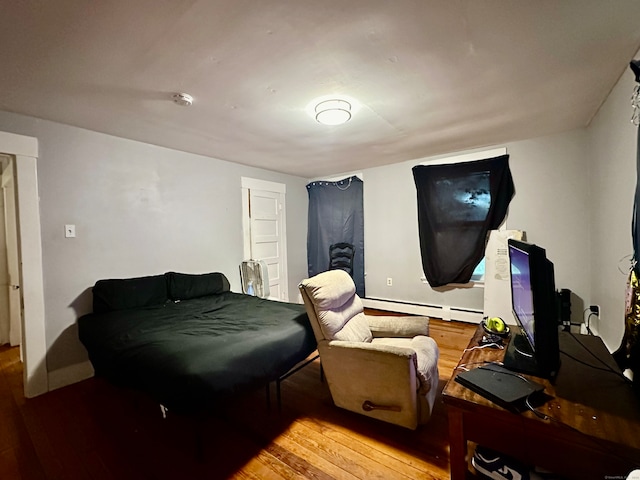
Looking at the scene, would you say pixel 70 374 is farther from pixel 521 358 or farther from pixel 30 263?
pixel 521 358

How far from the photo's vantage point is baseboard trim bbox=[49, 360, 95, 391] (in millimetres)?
2495

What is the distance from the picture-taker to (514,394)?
111 cm

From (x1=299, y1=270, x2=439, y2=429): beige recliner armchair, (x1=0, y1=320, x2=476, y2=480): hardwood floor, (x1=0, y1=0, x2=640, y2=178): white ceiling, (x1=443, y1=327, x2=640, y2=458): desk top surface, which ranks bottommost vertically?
(x1=0, y1=320, x2=476, y2=480): hardwood floor

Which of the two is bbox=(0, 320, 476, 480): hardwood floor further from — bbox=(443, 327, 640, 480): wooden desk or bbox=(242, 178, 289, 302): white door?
bbox=(242, 178, 289, 302): white door

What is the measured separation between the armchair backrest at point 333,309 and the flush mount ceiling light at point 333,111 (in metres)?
1.31

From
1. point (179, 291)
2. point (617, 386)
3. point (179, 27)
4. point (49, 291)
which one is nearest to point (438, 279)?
point (617, 386)

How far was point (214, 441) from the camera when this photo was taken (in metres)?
1.77

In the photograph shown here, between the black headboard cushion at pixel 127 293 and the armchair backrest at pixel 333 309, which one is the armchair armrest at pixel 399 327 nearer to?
the armchair backrest at pixel 333 309

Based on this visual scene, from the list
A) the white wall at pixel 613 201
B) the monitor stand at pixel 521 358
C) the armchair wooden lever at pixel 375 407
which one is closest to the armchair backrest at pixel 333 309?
the armchair wooden lever at pixel 375 407

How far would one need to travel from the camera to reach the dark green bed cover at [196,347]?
153 centimetres

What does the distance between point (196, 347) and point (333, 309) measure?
0.96 metres

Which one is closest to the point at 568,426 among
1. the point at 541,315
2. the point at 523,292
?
the point at 541,315

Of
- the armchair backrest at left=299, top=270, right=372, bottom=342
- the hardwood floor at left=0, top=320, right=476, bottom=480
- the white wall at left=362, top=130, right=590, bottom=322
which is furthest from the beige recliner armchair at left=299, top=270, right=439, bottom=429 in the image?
the white wall at left=362, top=130, right=590, bottom=322

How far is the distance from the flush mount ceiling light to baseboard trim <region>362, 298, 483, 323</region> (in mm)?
3006
